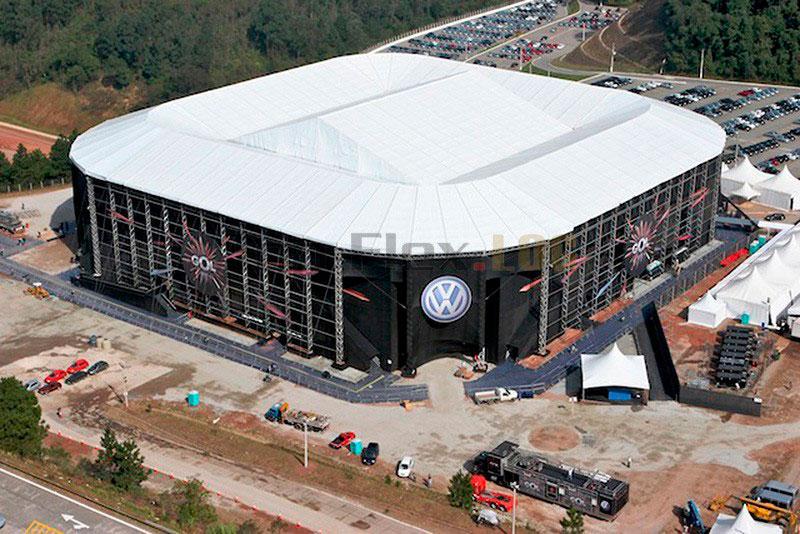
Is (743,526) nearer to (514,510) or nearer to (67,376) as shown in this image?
(514,510)

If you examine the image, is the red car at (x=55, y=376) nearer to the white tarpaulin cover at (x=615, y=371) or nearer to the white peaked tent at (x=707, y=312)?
the white tarpaulin cover at (x=615, y=371)

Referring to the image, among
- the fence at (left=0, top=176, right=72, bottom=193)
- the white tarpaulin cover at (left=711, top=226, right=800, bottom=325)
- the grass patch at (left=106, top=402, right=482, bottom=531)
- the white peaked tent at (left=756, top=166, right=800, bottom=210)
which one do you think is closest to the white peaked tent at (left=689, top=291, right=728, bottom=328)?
the white tarpaulin cover at (left=711, top=226, right=800, bottom=325)

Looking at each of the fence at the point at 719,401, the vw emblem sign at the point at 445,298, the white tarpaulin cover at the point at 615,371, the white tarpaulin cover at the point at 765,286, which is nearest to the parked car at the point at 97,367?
the vw emblem sign at the point at 445,298

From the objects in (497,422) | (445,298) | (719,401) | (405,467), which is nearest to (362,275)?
(445,298)

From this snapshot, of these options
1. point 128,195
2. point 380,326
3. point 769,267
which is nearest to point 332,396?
point 380,326

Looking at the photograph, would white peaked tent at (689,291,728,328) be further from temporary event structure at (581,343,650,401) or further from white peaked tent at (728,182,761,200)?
white peaked tent at (728,182,761,200)

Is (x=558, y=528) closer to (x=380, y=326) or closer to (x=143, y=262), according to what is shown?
(x=380, y=326)
